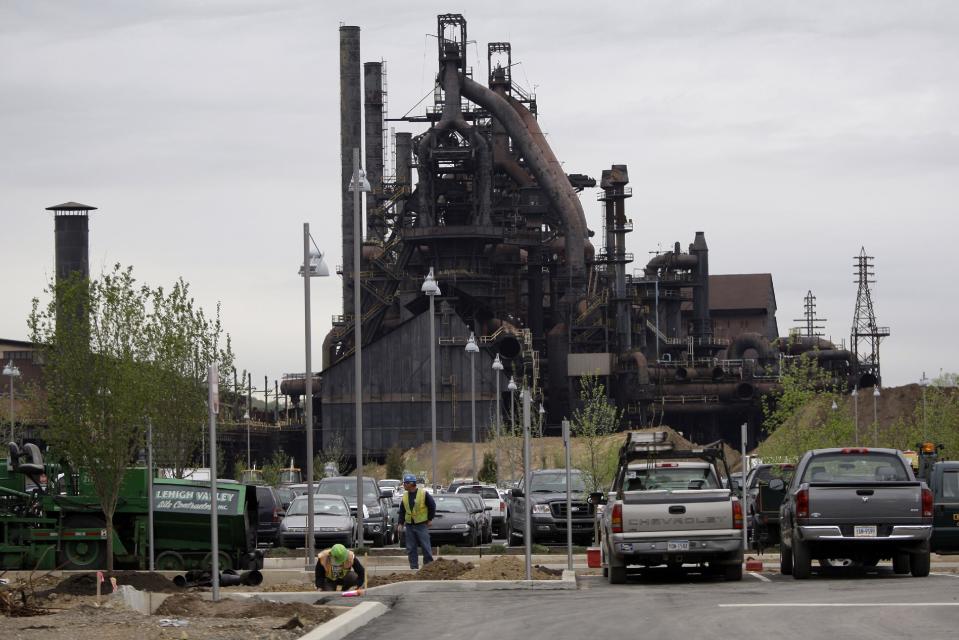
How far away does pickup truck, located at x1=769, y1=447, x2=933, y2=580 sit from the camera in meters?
22.0

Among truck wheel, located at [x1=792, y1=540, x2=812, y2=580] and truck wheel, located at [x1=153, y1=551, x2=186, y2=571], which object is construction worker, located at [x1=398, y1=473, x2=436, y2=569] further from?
truck wheel, located at [x1=792, y1=540, x2=812, y2=580]

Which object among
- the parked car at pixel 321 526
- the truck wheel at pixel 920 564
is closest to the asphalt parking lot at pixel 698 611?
the truck wheel at pixel 920 564

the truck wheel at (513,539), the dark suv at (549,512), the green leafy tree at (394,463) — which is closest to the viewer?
the dark suv at (549,512)

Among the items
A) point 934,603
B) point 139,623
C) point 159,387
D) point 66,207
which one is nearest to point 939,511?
point 934,603

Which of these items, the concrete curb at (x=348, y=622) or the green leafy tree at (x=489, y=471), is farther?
the green leafy tree at (x=489, y=471)

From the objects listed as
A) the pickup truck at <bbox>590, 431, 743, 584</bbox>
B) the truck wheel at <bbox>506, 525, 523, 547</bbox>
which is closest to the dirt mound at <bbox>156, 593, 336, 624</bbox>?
the pickup truck at <bbox>590, 431, 743, 584</bbox>

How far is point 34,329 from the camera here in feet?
106

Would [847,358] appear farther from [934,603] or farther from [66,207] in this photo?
[934,603]

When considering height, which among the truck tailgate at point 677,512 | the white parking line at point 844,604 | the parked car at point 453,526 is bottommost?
the parked car at point 453,526

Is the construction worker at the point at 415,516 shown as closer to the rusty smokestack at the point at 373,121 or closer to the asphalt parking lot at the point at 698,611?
the asphalt parking lot at the point at 698,611

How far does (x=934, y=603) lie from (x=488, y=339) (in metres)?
73.2

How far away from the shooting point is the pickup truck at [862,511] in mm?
22016

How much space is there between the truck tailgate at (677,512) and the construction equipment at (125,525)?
23.3 ft

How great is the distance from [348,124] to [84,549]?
7295 cm
